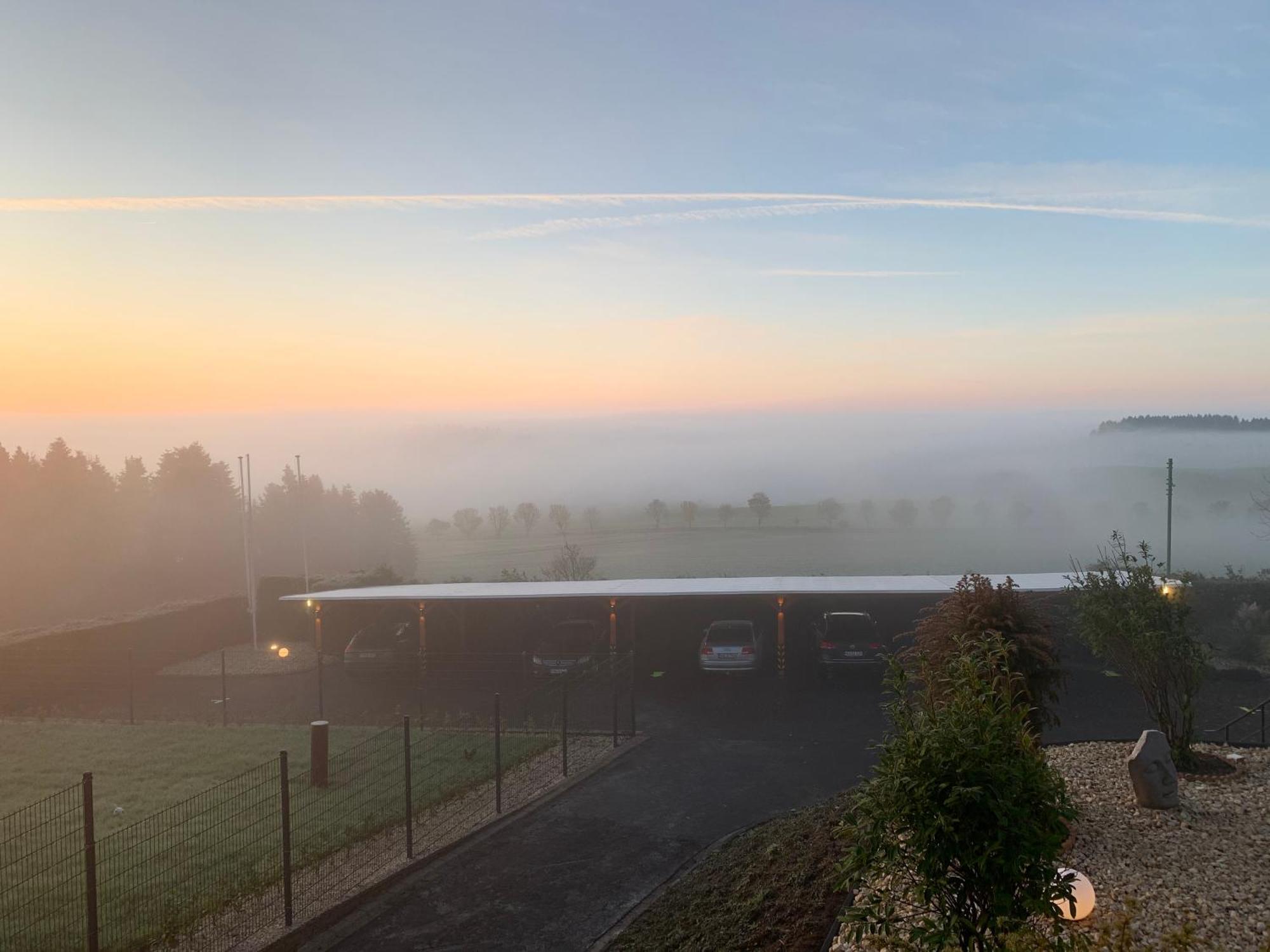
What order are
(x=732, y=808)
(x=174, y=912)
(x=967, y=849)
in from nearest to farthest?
(x=967, y=849), (x=174, y=912), (x=732, y=808)

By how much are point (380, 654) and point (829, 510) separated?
13216 centimetres

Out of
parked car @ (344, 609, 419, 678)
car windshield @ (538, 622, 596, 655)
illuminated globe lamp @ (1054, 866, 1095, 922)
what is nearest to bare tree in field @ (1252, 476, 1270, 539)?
car windshield @ (538, 622, 596, 655)

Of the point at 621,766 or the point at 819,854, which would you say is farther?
the point at 621,766

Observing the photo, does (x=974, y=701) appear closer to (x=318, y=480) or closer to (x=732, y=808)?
(x=732, y=808)

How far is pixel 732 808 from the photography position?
13141 millimetres

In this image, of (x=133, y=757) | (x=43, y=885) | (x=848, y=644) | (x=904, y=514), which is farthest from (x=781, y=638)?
(x=904, y=514)

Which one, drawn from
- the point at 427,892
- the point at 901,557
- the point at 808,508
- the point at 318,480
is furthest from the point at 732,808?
the point at 808,508

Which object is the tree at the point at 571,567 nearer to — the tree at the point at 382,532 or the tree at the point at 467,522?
the tree at the point at 382,532

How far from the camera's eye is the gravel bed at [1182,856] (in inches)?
280

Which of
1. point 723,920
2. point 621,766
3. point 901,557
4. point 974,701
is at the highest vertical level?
point 974,701

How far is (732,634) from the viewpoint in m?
25.8

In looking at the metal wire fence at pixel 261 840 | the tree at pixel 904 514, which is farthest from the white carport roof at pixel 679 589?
the tree at pixel 904 514

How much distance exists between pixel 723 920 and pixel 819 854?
1.51m

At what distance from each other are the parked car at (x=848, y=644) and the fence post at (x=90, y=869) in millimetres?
18630
